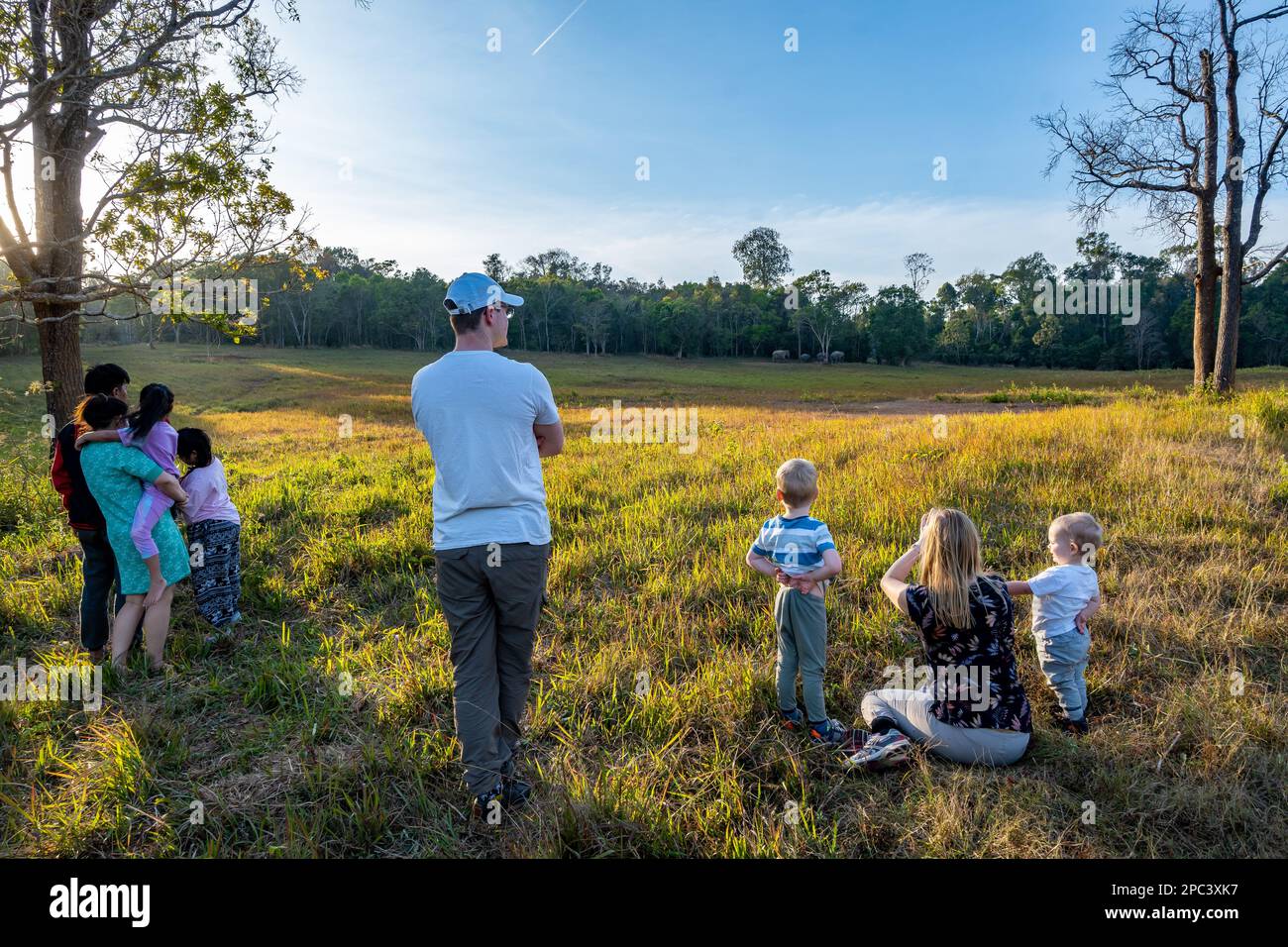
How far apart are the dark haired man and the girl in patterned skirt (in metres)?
0.52

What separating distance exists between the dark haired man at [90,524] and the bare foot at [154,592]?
30 cm

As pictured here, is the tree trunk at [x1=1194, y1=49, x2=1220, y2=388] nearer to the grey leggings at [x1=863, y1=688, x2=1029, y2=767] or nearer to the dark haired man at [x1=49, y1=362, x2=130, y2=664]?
the grey leggings at [x1=863, y1=688, x2=1029, y2=767]

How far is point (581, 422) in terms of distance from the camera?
821 inches

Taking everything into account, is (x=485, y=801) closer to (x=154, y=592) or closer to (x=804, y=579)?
(x=804, y=579)

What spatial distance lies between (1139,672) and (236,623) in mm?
6789

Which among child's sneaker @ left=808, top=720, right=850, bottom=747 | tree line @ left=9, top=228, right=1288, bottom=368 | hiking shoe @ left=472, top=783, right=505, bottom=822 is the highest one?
tree line @ left=9, top=228, right=1288, bottom=368

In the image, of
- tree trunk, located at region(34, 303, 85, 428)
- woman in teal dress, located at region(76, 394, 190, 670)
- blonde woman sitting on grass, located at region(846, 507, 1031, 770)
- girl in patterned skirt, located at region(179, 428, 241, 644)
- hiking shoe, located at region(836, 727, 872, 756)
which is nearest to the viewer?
blonde woman sitting on grass, located at region(846, 507, 1031, 770)

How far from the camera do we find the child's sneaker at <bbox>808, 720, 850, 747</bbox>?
3.38m

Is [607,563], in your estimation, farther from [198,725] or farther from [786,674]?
[198,725]

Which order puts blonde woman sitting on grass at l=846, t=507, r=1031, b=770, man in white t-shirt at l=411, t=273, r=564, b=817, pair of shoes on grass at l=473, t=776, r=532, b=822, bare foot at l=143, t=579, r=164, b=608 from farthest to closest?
bare foot at l=143, t=579, r=164, b=608 < blonde woman sitting on grass at l=846, t=507, r=1031, b=770 < pair of shoes on grass at l=473, t=776, r=532, b=822 < man in white t-shirt at l=411, t=273, r=564, b=817

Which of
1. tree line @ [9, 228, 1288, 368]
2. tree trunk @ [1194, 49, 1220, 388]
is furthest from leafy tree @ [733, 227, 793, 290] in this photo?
tree trunk @ [1194, 49, 1220, 388]

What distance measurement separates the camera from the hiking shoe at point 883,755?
124 inches

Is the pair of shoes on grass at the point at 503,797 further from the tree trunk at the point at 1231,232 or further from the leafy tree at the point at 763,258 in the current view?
the leafy tree at the point at 763,258
